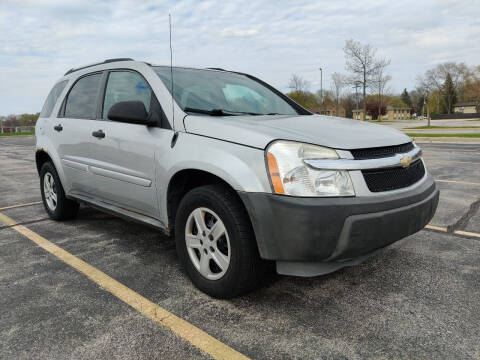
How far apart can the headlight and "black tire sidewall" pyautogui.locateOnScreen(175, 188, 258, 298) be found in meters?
0.38

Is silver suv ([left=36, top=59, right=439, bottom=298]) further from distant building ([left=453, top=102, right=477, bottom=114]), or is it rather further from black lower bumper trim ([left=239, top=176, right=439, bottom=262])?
distant building ([left=453, top=102, right=477, bottom=114])

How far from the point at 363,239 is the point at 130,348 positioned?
144cm

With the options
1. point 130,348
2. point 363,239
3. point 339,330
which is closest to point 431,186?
point 363,239

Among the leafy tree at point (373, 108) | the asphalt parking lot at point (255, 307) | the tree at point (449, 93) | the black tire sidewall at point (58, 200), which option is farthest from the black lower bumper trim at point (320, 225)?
the tree at point (449, 93)

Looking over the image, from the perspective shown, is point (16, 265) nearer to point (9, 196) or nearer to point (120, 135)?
point (120, 135)

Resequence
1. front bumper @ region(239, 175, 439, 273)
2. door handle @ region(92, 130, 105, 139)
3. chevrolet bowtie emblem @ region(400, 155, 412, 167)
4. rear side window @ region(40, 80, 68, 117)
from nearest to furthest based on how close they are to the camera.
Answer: front bumper @ region(239, 175, 439, 273), chevrolet bowtie emblem @ region(400, 155, 412, 167), door handle @ region(92, 130, 105, 139), rear side window @ region(40, 80, 68, 117)

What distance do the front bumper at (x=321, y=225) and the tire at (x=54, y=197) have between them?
3.02 metres

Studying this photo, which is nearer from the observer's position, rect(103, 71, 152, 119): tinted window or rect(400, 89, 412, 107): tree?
rect(103, 71, 152, 119): tinted window

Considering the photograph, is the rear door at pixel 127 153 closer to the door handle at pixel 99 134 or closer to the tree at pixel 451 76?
the door handle at pixel 99 134

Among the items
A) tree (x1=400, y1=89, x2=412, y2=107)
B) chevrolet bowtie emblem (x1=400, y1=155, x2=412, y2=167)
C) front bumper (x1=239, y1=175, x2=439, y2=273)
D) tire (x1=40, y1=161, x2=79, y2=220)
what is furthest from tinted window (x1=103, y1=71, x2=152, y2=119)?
tree (x1=400, y1=89, x2=412, y2=107)

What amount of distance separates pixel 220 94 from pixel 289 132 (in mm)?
1151

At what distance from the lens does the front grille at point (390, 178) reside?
239cm

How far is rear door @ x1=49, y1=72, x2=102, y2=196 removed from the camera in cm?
393

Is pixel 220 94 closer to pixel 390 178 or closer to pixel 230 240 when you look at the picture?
pixel 230 240
